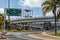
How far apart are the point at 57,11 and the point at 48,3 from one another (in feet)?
8.13

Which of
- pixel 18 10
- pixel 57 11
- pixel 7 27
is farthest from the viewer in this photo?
pixel 7 27

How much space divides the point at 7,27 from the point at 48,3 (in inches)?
1976

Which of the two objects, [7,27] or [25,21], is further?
[25,21]

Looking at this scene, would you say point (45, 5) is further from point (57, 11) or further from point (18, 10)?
point (18, 10)

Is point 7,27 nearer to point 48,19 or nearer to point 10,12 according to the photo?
point 48,19

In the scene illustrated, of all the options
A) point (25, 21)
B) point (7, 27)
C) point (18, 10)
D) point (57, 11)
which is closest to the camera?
point (57, 11)

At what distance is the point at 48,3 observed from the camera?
4441 cm

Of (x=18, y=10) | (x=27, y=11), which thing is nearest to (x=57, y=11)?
(x=18, y=10)

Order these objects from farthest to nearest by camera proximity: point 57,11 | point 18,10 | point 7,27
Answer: point 7,27 → point 18,10 → point 57,11

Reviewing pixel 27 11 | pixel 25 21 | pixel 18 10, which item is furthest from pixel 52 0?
pixel 25 21

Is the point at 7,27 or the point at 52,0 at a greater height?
the point at 52,0

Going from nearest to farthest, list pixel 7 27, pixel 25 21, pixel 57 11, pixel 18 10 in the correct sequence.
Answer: pixel 57 11 < pixel 18 10 < pixel 7 27 < pixel 25 21

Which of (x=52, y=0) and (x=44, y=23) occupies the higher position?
(x=52, y=0)

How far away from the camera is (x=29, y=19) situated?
11069cm
